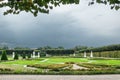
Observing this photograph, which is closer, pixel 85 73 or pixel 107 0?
pixel 107 0

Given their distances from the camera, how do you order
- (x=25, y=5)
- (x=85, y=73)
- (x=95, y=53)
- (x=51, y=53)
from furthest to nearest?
(x=51, y=53) → (x=95, y=53) → (x=85, y=73) → (x=25, y=5)

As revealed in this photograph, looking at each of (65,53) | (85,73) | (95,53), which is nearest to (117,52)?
(95,53)

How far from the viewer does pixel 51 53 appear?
79188mm

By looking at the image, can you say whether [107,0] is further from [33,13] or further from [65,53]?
[65,53]

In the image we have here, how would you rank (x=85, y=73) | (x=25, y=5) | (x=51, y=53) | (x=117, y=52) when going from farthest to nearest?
(x=51, y=53)
(x=117, y=52)
(x=85, y=73)
(x=25, y=5)

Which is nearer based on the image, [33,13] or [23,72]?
[33,13]

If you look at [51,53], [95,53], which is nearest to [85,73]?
[95,53]

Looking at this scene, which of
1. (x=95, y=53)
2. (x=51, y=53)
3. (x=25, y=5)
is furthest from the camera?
(x=51, y=53)

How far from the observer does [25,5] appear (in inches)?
195

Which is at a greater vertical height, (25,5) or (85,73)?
(25,5)

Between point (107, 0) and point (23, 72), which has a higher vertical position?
point (107, 0)

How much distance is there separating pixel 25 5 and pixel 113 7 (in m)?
1.38

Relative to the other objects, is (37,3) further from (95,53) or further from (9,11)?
(95,53)

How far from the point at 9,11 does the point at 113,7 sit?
1587 millimetres
